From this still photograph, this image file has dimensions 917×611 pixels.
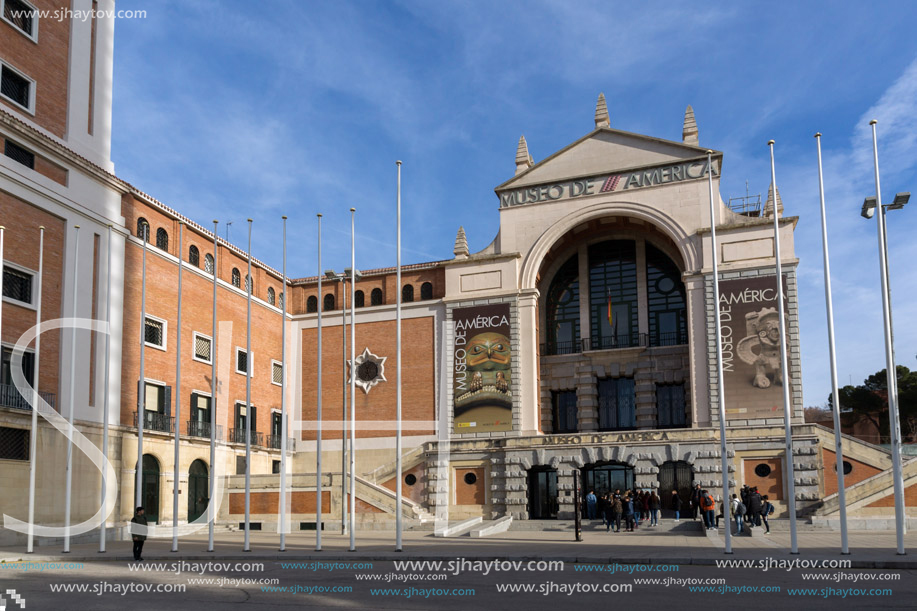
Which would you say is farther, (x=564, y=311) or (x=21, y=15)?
(x=564, y=311)

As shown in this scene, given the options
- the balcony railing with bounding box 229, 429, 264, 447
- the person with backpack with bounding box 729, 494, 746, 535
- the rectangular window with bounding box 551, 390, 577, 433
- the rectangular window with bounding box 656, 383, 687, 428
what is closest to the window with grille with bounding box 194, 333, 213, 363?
the balcony railing with bounding box 229, 429, 264, 447

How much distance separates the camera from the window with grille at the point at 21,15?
105 feet

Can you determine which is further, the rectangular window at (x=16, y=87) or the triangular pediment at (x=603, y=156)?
the triangular pediment at (x=603, y=156)

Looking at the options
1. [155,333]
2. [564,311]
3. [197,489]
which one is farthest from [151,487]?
[564,311]

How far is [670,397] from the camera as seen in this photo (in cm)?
4162

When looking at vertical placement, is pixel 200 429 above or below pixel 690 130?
below

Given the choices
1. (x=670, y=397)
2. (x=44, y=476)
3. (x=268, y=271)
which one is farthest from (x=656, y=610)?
(x=268, y=271)

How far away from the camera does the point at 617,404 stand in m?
42.7

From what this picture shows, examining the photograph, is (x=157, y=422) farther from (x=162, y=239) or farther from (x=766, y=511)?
(x=766, y=511)

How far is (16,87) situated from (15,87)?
2.0 inches

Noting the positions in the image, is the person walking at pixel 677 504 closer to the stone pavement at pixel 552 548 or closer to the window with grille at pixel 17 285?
the stone pavement at pixel 552 548

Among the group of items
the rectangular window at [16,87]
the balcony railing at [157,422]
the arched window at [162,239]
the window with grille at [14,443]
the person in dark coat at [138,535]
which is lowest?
the person in dark coat at [138,535]

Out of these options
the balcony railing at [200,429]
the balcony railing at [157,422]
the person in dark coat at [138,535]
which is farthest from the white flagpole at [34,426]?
the balcony railing at [200,429]

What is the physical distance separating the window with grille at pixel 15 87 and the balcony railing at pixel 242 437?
57.5 ft
